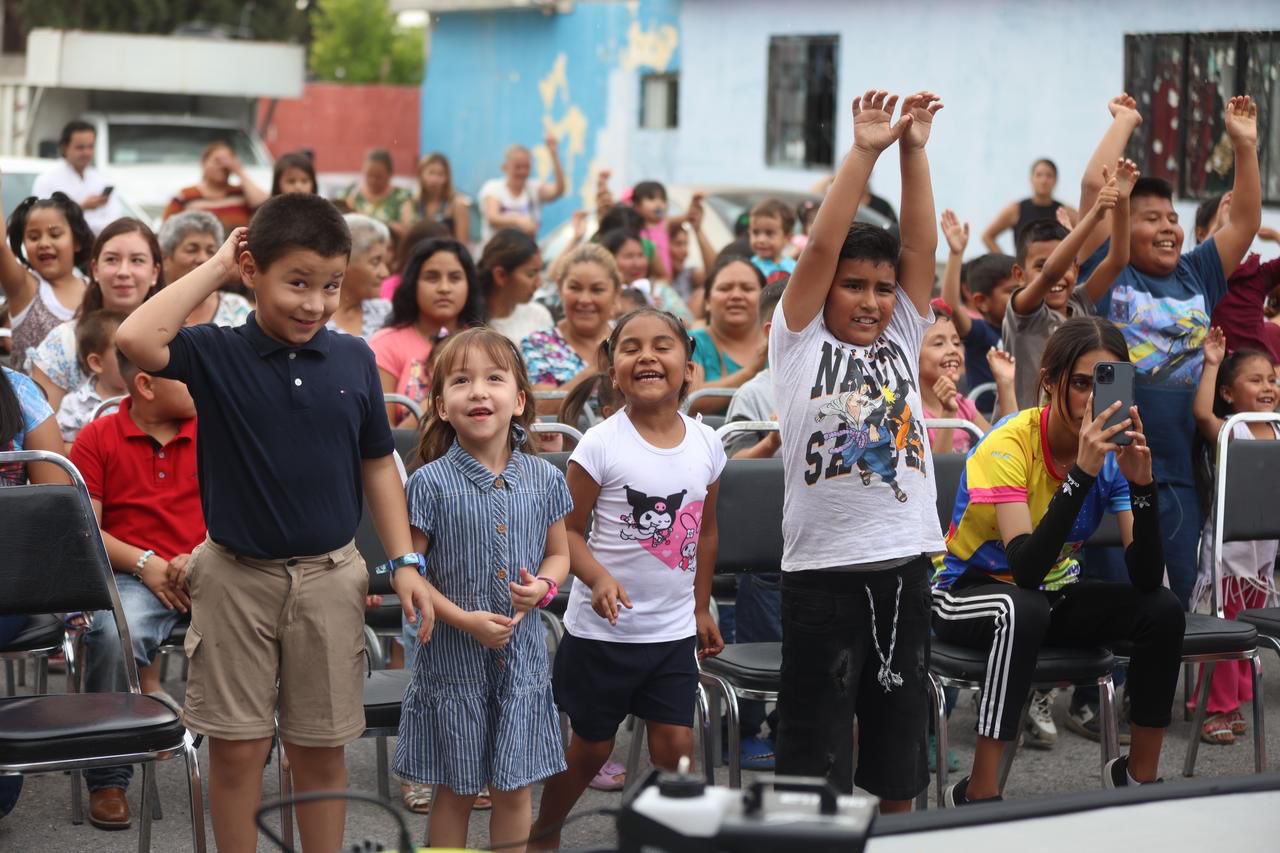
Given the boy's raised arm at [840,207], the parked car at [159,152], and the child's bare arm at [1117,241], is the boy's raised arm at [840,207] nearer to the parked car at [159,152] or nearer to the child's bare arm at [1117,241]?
the child's bare arm at [1117,241]

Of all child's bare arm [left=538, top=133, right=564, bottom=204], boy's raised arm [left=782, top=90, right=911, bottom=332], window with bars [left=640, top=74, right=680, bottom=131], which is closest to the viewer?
boy's raised arm [left=782, top=90, right=911, bottom=332]

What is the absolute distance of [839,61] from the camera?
604 inches

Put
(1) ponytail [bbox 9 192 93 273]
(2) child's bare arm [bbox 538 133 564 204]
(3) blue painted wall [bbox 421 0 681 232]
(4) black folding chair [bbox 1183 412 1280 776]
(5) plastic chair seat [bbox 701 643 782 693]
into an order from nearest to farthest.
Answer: (5) plastic chair seat [bbox 701 643 782 693] → (4) black folding chair [bbox 1183 412 1280 776] → (1) ponytail [bbox 9 192 93 273] → (2) child's bare arm [bbox 538 133 564 204] → (3) blue painted wall [bbox 421 0 681 232]

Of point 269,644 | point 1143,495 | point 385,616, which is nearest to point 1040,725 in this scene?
point 1143,495

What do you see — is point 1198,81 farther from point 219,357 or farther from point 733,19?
point 219,357

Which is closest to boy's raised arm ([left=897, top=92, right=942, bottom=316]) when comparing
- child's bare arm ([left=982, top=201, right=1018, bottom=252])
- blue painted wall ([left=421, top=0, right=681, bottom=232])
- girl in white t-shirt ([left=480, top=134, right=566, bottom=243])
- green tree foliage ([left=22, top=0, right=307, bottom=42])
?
child's bare arm ([left=982, top=201, right=1018, bottom=252])

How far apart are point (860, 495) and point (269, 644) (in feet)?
4.25

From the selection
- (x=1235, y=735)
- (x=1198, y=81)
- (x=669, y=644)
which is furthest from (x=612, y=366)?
(x=1198, y=81)

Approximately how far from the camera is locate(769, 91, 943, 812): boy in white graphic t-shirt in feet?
11.8

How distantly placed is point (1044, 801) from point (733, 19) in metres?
14.8

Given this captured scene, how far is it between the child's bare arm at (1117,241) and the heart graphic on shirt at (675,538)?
1.89m

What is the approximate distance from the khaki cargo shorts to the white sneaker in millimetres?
2642

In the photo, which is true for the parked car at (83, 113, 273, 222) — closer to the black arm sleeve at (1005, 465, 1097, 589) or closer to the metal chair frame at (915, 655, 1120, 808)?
the metal chair frame at (915, 655, 1120, 808)

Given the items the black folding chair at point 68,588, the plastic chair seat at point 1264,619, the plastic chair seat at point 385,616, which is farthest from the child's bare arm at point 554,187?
the black folding chair at point 68,588
